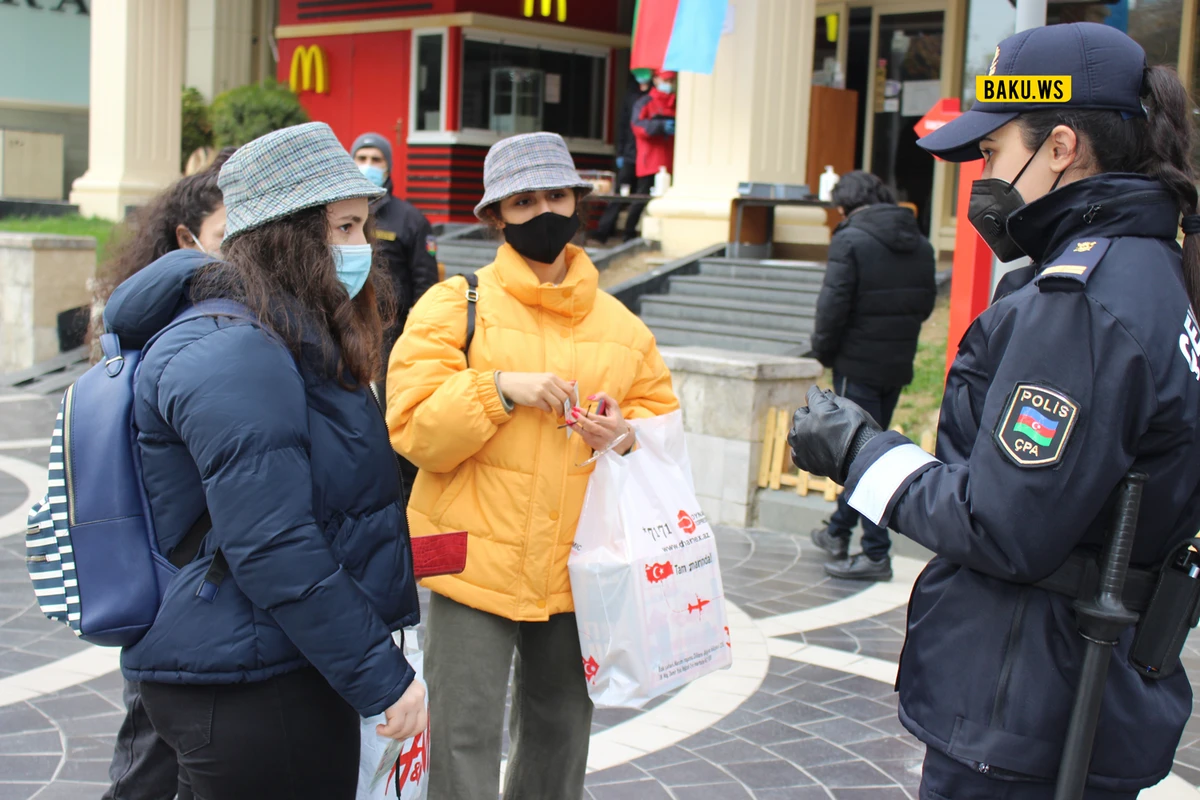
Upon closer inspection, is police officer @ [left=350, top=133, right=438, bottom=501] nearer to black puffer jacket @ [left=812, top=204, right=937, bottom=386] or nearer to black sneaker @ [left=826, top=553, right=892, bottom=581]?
black puffer jacket @ [left=812, top=204, right=937, bottom=386]

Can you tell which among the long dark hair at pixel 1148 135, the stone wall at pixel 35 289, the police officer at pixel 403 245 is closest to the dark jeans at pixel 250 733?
the long dark hair at pixel 1148 135

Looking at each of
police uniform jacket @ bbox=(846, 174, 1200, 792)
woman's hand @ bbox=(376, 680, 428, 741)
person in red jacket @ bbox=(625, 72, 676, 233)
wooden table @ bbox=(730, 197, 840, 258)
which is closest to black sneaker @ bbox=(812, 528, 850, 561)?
police uniform jacket @ bbox=(846, 174, 1200, 792)

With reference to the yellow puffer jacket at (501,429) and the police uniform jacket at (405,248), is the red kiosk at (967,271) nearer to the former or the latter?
the police uniform jacket at (405,248)

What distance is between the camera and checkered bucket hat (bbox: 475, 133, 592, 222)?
3.19 meters

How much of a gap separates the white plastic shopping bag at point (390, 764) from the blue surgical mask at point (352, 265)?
80 cm

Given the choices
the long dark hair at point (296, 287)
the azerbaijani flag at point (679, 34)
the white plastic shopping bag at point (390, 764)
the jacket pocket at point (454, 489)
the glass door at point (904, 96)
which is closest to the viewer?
the long dark hair at point (296, 287)

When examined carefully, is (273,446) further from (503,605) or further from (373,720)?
(503,605)

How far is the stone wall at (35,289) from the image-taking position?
1210 centimetres

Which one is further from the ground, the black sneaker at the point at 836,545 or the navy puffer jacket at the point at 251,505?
the navy puffer jacket at the point at 251,505

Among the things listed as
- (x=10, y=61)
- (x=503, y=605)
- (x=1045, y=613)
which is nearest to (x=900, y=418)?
(x=503, y=605)

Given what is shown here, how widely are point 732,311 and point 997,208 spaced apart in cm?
892

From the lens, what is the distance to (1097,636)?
1950mm

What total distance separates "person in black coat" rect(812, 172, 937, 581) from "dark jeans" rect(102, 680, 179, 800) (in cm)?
418

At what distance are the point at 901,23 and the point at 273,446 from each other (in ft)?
48.9
